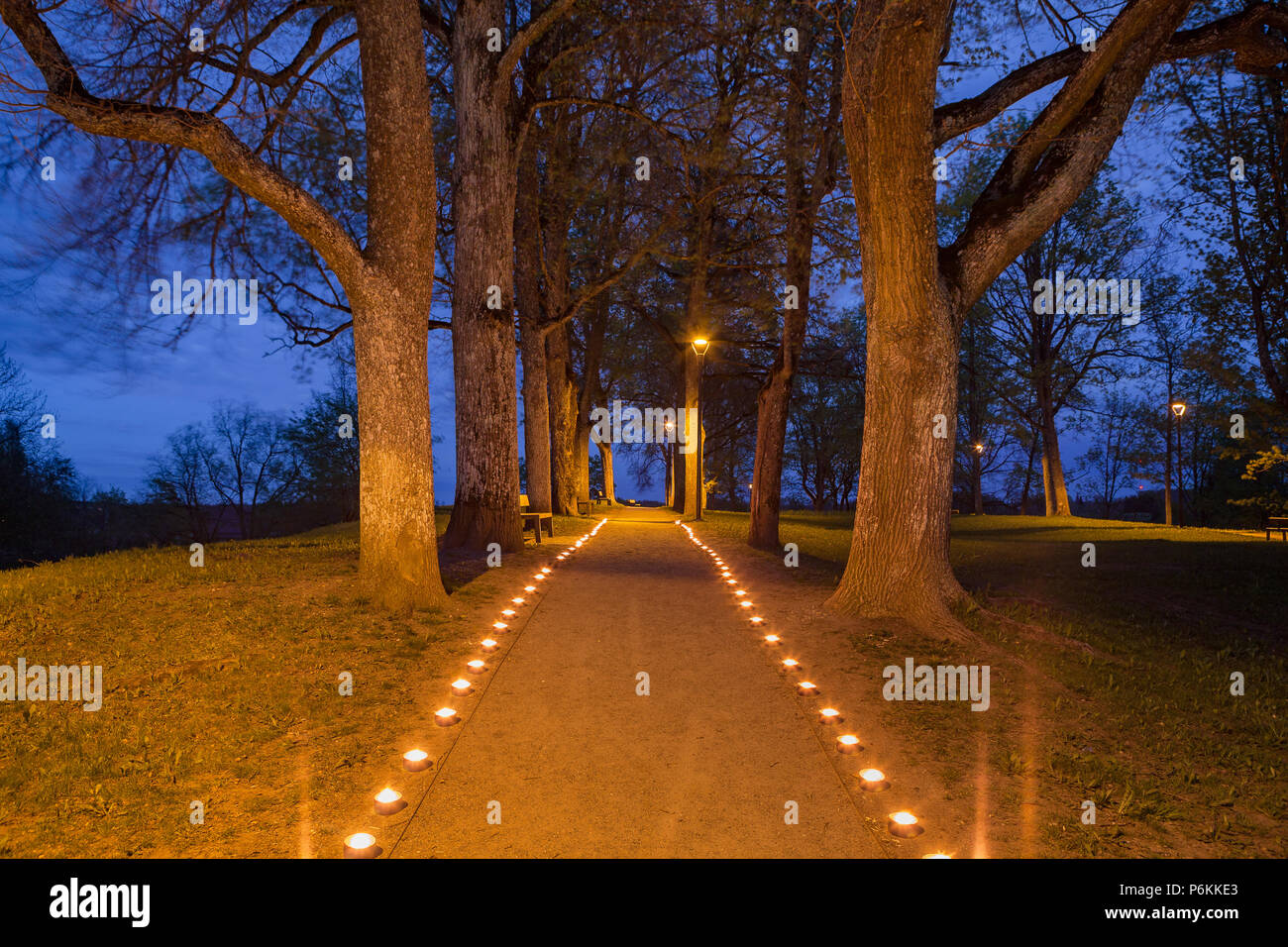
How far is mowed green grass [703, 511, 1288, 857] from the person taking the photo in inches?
124

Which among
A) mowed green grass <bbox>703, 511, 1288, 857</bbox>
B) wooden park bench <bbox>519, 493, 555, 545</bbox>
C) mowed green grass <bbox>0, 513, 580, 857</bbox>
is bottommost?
mowed green grass <bbox>703, 511, 1288, 857</bbox>

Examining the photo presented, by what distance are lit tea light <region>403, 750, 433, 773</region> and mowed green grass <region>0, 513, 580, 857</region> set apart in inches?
6.3

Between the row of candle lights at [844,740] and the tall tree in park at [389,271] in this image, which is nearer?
the row of candle lights at [844,740]

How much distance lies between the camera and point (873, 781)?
135 inches

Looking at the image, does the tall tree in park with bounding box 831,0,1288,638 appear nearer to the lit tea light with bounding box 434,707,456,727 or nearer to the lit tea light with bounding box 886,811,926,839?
the lit tea light with bounding box 886,811,926,839

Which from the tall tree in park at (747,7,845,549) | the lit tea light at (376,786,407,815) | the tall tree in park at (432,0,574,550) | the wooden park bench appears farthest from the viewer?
the wooden park bench

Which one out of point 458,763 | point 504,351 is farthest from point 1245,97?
point 458,763

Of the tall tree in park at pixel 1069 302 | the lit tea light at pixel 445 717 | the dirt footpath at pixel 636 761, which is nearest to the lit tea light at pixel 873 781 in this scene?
the dirt footpath at pixel 636 761

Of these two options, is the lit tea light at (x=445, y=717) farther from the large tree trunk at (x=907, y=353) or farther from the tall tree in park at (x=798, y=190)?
the tall tree in park at (x=798, y=190)

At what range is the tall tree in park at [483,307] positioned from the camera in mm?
10539

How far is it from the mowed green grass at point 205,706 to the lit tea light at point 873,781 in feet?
8.56

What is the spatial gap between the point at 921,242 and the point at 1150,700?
464 cm

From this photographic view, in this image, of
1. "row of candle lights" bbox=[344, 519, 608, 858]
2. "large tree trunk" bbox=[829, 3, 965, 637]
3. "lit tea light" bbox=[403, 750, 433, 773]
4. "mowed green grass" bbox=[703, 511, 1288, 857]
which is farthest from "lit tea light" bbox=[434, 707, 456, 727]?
"large tree trunk" bbox=[829, 3, 965, 637]
